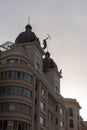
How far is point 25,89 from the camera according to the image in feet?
253

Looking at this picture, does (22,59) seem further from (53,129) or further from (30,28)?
(53,129)

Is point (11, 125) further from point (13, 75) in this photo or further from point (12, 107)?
point (13, 75)

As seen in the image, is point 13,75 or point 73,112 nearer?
point 13,75

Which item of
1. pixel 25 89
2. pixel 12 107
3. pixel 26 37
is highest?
pixel 26 37

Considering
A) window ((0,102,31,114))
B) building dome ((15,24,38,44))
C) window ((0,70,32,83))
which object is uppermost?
building dome ((15,24,38,44))

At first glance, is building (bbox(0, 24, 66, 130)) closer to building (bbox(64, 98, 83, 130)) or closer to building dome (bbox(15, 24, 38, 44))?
building dome (bbox(15, 24, 38, 44))

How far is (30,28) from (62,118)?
27732mm

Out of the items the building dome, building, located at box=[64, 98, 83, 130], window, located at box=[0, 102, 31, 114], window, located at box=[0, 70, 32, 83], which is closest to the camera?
window, located at box=[0, 102, 31, 114]

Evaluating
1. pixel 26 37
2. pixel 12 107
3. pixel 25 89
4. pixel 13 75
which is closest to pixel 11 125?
pixel 12 107

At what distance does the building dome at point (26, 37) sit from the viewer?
88.8 m

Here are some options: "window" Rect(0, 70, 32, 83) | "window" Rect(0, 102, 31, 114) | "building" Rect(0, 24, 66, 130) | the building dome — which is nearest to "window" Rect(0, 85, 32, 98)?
"building" Rect(0, 24, 66, 130)

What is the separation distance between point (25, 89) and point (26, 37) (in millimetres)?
17541

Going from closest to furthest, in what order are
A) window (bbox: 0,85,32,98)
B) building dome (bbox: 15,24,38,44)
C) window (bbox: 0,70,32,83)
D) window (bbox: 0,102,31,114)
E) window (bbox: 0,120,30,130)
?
window (bbox: 0,120,30,130) → window (bbox: 0,102,31,114) → window (bbox: 0,85,32,98) → window (bbox: 0,70,32,83) → building dome (bbox: 15,24,38,44)

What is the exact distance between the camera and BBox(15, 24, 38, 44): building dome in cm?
8881
